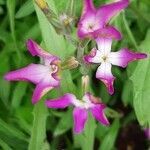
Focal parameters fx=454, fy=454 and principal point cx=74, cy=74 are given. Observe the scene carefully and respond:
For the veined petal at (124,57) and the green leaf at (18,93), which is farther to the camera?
the green leaf at (18,93)

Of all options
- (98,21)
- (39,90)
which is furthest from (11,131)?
(98,21)

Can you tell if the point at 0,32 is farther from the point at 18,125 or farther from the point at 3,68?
the point at 18,125

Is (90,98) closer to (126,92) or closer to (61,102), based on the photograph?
(61,102)

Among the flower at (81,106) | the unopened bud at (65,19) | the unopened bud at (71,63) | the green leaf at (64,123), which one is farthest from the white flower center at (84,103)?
the green leaf at (64,123)

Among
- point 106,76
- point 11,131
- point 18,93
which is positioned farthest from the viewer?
point 18,93

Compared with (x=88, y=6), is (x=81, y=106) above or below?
below

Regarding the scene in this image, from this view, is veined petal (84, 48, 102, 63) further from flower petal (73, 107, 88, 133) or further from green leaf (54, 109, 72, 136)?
green leaf (54, 109, 72, 136)

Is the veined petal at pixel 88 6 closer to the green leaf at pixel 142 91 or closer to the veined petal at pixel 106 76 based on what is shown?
the veined petal at pixel 106 76

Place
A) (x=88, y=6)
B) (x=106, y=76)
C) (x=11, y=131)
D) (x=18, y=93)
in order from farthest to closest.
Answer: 1. (x=18, y=93)
2. (x=11, y=131)
3. (x=106, y=76)
4. (x=88, y=6)
